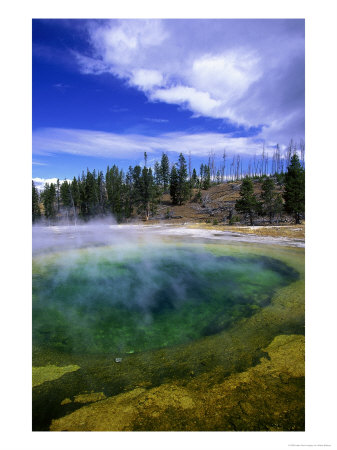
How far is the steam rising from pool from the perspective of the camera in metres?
3.66

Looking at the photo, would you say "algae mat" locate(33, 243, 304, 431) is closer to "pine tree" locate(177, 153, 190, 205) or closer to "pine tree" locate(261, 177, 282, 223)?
"pine tree" locate(261, 177, 282, 223)

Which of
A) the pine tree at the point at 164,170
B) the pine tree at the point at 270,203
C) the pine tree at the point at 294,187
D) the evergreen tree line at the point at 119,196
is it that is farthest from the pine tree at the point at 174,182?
the pine tree at the point at 294,187

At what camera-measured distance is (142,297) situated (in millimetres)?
5258

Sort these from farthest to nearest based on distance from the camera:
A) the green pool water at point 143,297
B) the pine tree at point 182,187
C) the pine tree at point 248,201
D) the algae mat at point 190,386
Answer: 1. the pine tree at point 182,187
2. the pine tree at point 248,201
3. the green pool water at point 143,297
4. the algae mat at point 190,386

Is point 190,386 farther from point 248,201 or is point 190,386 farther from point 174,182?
point 174,182

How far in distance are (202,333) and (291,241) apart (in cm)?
949

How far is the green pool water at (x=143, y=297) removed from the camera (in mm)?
3637

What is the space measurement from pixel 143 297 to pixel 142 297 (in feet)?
0.08

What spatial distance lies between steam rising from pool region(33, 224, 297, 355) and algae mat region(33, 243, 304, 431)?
1.06 ft

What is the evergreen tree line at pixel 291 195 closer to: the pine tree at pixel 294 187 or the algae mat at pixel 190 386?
the pine tree at pixel 294 187

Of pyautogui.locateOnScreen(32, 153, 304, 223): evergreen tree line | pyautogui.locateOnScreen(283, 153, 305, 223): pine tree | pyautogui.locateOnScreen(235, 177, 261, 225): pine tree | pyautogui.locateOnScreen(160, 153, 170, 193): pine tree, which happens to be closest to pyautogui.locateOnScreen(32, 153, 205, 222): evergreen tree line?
pyautogui.locateOnScreen(32, 153, 304, 223): evergreen tree line

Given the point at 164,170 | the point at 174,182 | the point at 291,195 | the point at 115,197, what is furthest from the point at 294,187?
the point at 164,170
